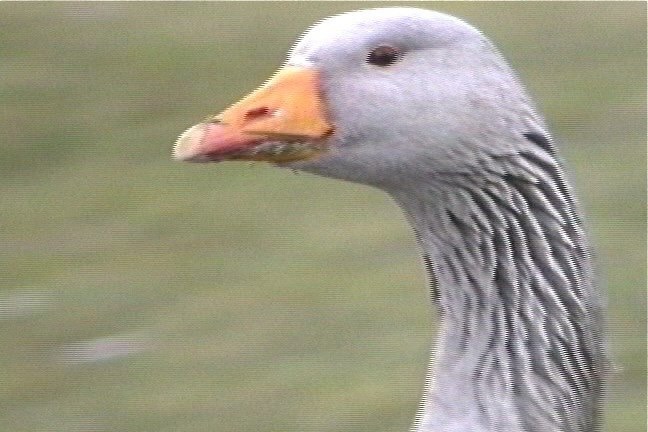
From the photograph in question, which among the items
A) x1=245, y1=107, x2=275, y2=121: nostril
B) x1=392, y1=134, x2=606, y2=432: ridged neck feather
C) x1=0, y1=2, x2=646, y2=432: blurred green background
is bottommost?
x1=0, y1=2, x2=646, y2=432: blurred green background

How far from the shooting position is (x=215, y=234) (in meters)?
6.84

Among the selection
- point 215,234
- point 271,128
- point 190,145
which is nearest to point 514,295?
point 271,128

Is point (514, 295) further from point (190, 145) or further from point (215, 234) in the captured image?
point (215, 234)

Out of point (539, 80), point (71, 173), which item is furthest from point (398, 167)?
point (539, 80)

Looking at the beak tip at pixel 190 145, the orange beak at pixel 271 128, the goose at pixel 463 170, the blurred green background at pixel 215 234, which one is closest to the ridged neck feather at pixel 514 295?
the goose at pixel 463 170

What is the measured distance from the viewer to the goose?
3.05 m

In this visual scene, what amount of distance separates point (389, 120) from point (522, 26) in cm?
624

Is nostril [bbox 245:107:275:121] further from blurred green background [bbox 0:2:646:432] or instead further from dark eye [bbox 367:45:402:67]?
blurred green background [bbox 0:2:646:432]

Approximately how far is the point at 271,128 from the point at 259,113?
4 cm

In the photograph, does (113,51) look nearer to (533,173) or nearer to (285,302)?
(285,302)

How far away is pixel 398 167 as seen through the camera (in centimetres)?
311

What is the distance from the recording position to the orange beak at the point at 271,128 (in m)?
3.02

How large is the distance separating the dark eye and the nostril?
0.74 feet

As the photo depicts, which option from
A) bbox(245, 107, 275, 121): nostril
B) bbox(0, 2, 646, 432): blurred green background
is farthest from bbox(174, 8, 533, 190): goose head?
bbox(0, 2, 646, 432): blurred green background
